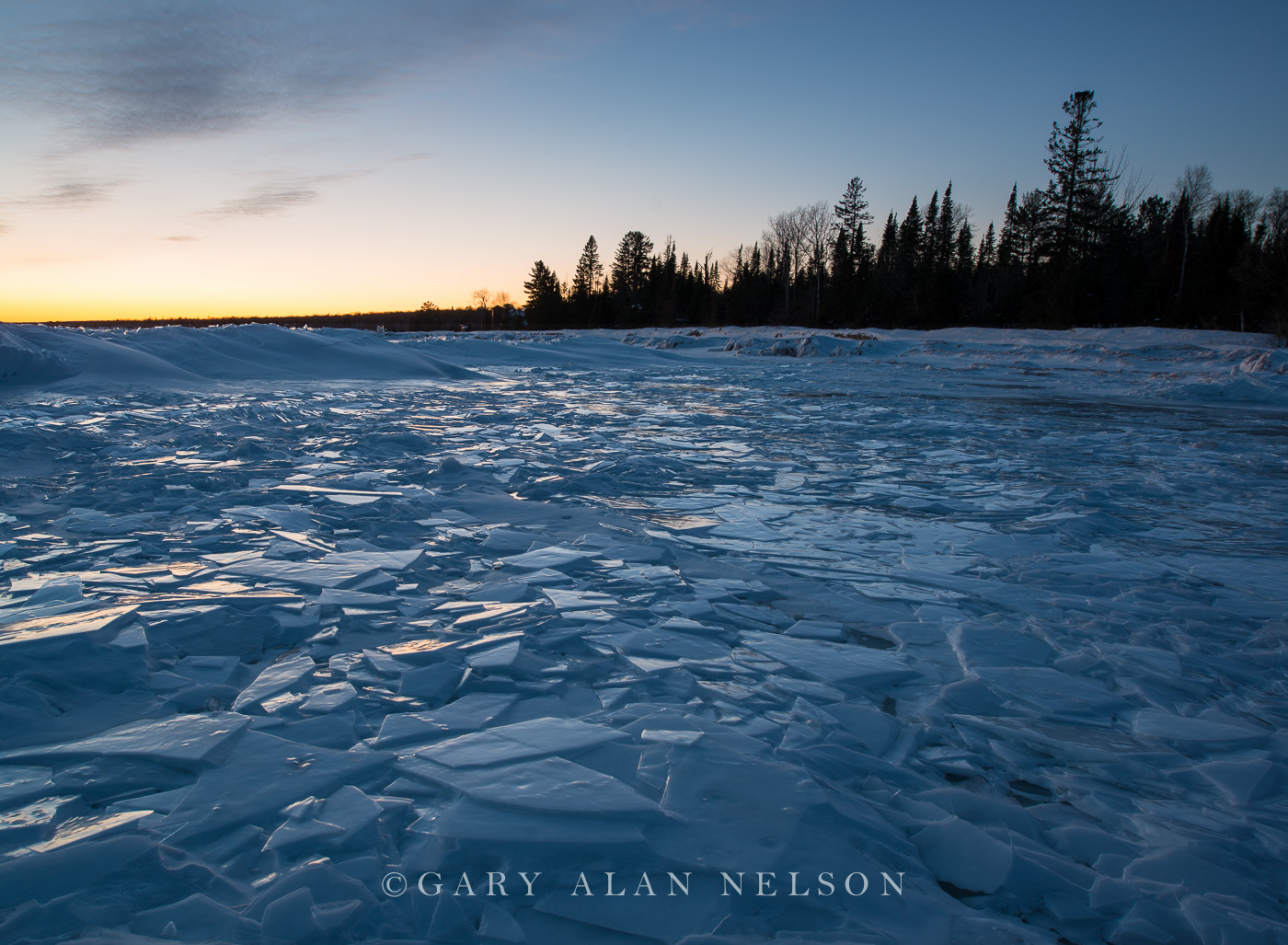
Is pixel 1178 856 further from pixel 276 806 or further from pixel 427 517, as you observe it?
pixel 427 517

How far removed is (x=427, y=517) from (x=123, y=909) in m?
2.05

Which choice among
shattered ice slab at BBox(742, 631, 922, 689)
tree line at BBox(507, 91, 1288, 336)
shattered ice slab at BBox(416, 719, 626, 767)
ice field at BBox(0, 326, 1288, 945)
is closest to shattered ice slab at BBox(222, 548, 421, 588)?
ice field at BBox(0, 326, 1288, 945)

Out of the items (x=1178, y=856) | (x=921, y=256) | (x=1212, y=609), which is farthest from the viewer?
(x=921, y=256)

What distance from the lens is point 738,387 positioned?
10.2 m

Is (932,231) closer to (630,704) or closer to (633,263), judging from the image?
(633,263)

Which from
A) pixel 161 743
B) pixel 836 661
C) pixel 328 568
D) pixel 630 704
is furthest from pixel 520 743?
pixel 328 568

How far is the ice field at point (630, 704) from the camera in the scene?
3.27ft

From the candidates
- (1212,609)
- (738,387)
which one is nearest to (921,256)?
(738,387)

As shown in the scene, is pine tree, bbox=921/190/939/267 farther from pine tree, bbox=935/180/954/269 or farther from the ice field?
the ice field

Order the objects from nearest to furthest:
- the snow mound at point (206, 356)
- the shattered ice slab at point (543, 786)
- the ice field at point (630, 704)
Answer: the ice field at point (630, 704) < the shattered ice slab at point (543, 786) < the snow mound at point (206, 356)

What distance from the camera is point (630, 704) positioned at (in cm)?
150

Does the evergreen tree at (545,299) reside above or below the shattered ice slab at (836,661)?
above

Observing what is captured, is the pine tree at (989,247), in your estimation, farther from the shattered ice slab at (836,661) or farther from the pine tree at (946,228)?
the shattered ice slab at (836,661)

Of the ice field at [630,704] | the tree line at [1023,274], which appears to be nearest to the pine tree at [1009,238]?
the tree line at [1023,274]
